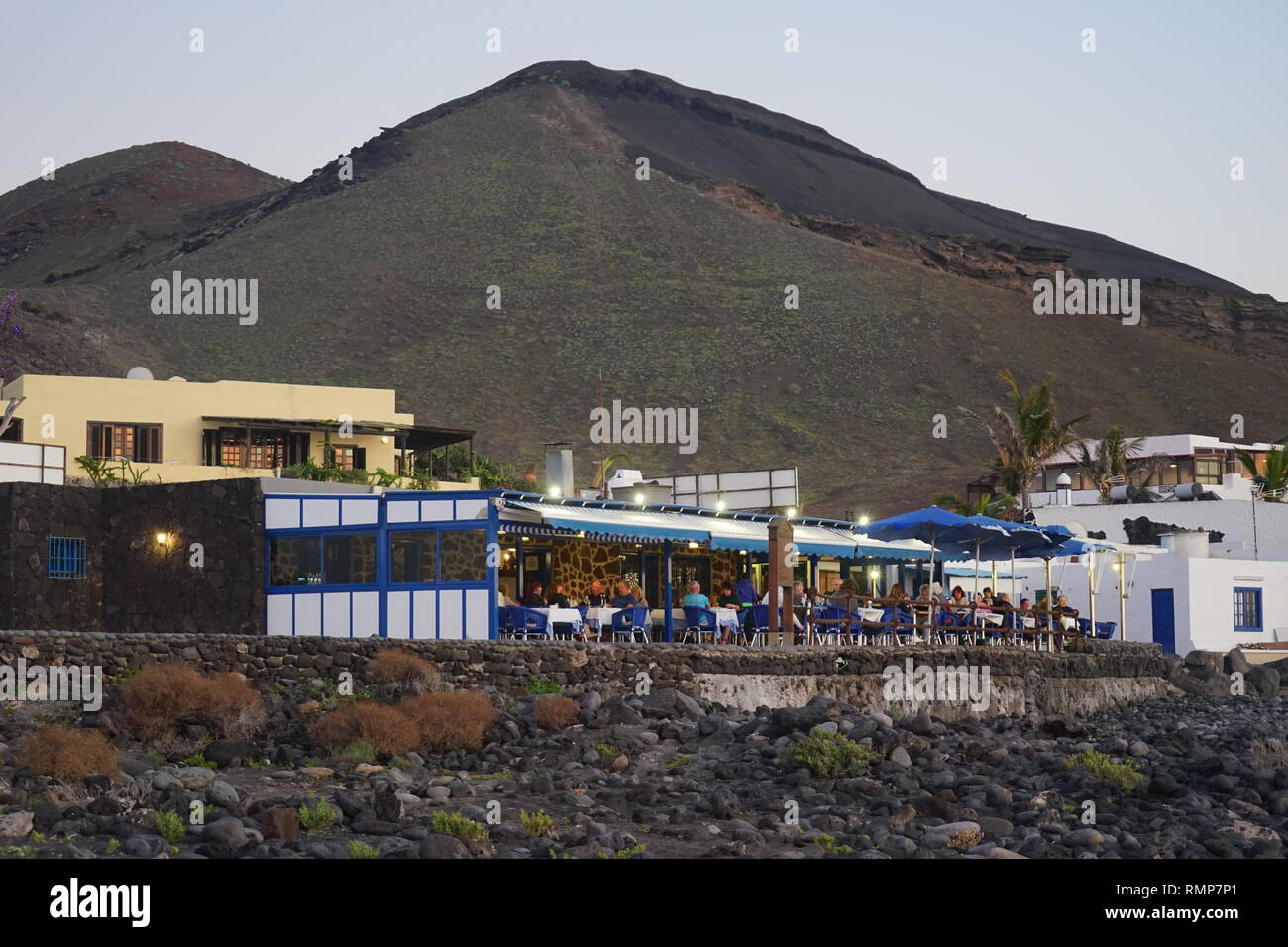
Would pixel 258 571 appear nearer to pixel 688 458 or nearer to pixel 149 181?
pixel 688 458

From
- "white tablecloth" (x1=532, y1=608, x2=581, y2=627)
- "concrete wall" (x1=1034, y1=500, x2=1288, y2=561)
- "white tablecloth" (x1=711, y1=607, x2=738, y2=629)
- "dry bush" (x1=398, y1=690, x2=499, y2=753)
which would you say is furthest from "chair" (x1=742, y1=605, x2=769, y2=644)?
"concrete wall" (x1=1034, y1=500, x2=1288, y2=561)

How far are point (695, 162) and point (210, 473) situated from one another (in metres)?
138

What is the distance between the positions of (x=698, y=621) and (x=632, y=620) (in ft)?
3.87

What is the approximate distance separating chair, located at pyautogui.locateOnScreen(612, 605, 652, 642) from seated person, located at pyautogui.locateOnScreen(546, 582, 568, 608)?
896 millimetres

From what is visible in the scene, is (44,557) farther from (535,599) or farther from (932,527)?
(932,527)

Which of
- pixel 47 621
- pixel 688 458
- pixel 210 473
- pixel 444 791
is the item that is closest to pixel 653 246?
pixel 688 458

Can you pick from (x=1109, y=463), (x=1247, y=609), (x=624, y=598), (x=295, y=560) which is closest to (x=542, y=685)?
(x=624, y=598)

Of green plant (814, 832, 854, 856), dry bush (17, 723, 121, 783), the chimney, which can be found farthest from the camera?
the chimney

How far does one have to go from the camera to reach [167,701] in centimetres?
1847

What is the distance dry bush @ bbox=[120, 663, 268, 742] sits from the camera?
715 inches

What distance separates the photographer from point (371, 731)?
17375 mm

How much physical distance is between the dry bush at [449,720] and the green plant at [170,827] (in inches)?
165

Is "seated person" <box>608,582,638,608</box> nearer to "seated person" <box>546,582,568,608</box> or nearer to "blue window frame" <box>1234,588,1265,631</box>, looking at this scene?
"seated person" <box>546,582,568,608</box>
